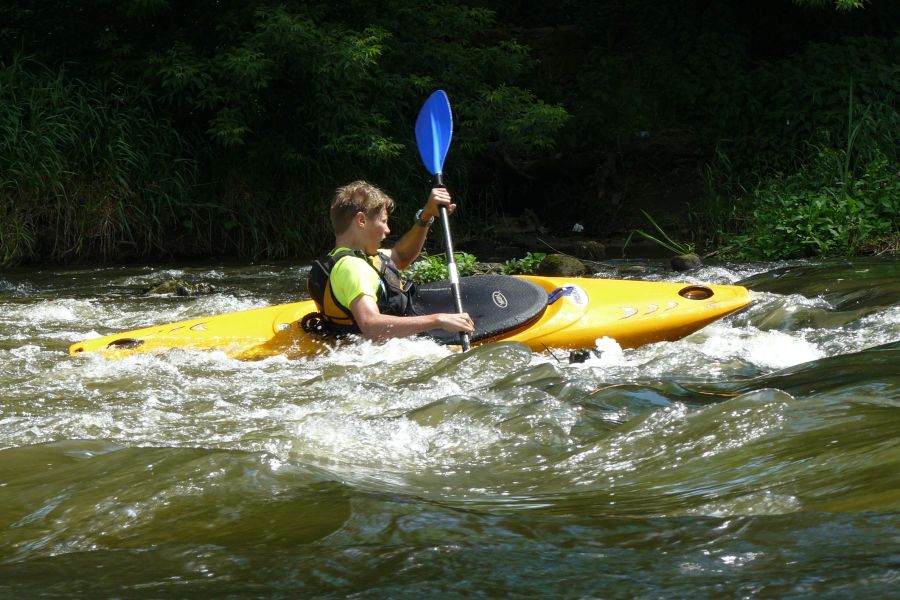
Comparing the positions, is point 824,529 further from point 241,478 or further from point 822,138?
point 822,138

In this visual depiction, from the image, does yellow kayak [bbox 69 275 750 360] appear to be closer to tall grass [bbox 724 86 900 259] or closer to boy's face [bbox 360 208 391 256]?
boy's face [bbox 360 208 391 256]

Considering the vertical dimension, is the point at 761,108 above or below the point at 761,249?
above

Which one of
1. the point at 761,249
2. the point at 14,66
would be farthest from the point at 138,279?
the point at 761,249

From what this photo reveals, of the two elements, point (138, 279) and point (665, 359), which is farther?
point (138, 279)

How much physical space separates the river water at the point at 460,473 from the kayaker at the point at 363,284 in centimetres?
14

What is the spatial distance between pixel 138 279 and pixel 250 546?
5660mm

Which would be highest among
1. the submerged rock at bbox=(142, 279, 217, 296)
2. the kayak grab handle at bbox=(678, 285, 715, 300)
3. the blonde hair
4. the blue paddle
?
the blue paddle

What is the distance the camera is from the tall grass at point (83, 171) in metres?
7.73

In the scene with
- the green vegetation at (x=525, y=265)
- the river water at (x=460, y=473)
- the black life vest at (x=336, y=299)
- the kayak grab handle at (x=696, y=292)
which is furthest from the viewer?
the green vegetation at (x=525, y=265)

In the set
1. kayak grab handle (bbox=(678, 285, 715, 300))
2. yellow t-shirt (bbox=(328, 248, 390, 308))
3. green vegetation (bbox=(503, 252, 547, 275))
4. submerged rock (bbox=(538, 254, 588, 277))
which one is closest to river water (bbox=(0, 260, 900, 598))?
yellow t-shirt (bbox=(328, 248, 390, 308))

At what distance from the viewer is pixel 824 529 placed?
5.14ft

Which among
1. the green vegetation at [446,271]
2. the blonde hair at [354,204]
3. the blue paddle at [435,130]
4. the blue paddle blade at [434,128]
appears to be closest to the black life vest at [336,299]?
the blonde hair at [354,204]

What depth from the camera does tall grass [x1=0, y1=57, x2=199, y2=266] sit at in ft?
25.4

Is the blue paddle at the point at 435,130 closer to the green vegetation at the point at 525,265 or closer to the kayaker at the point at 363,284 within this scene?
the green vegetation at the point at 525,265
